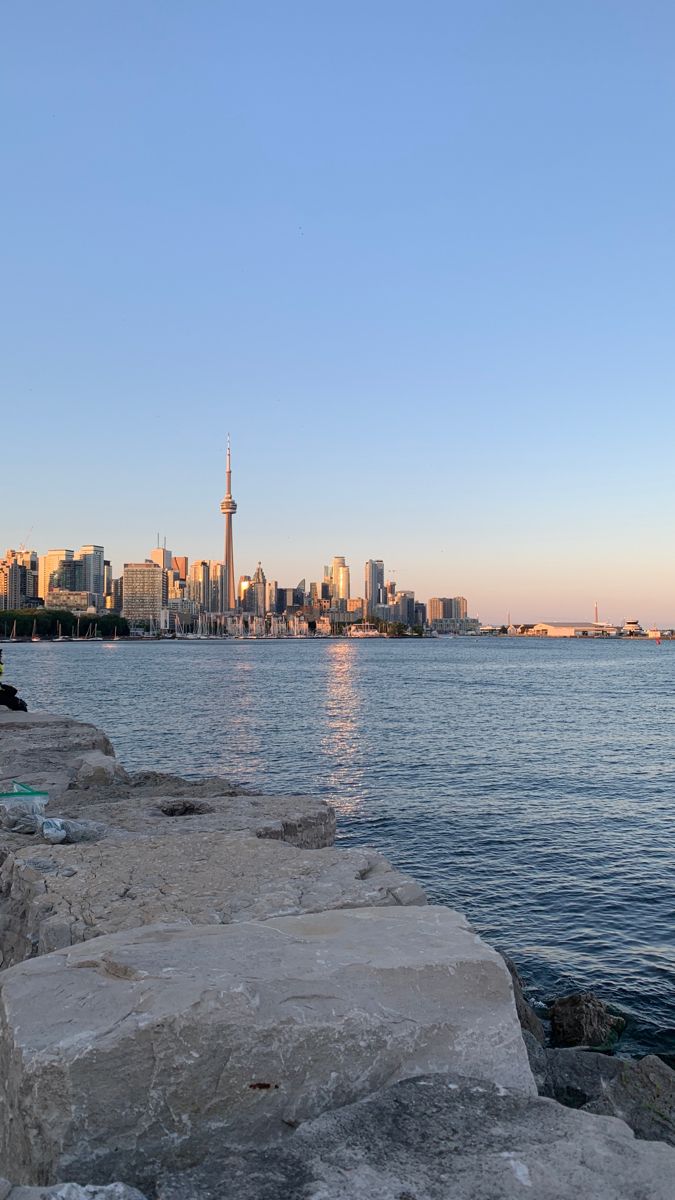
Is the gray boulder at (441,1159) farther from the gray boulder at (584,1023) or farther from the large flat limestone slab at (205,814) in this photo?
the large flat limestone slab at (205,814)

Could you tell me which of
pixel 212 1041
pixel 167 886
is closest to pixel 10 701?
pixel 167 886

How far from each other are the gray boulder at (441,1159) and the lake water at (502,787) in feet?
19.6

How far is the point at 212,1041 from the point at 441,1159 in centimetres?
129

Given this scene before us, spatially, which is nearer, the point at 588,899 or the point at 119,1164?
the point at 119,1164

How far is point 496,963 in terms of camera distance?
5367 mm

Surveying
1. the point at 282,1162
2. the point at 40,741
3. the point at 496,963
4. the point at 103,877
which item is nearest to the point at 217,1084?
the point at 282,1162

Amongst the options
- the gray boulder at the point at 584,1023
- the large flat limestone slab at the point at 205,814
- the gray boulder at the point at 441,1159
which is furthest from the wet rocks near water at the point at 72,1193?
the large flat limestone slab at the point at 205,814

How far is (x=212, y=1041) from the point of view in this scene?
4441 mm

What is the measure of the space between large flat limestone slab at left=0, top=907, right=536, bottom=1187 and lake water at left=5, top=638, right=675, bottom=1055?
5730mm

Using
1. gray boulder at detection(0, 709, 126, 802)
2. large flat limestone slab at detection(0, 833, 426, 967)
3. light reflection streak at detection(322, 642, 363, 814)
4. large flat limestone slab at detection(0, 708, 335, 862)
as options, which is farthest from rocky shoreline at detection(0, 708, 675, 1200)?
light reflection streak at detection(322, 642, 363, 814)

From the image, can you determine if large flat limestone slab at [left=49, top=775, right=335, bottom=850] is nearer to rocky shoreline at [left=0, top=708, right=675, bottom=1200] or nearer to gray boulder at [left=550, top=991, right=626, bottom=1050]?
gray boulder at [left=550, top=991, right=626, bottom=1050]

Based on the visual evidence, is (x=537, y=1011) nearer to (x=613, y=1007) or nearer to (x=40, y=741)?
(x=613, y=1007)

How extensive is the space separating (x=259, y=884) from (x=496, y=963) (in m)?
3.64

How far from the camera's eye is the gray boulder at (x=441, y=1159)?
149 inches
